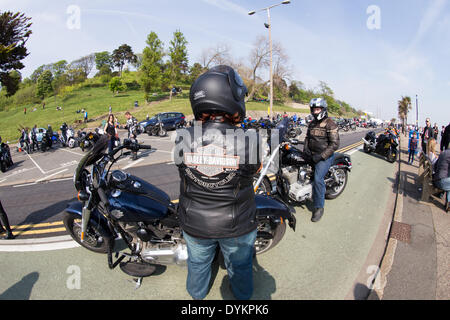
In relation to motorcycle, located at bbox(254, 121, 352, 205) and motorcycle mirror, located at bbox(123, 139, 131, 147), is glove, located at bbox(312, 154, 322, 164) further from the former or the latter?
motorcycle mirror, located at bbox(123, 139, 131, 147)

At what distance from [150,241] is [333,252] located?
2366mm

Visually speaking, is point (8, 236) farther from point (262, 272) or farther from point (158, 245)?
point (262, 272)

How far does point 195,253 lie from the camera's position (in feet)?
5.70

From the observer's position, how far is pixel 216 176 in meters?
1.47

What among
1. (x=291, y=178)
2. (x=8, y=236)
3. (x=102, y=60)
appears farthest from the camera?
(x=102, y=60)

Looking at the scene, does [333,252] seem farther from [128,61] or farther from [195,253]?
[128,61]

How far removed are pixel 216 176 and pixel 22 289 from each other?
2.65m

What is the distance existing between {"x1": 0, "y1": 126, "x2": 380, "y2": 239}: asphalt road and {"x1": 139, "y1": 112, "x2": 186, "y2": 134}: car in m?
8.80

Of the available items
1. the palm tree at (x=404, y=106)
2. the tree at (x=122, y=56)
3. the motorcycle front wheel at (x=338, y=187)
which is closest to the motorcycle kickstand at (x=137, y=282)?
the motorcycle front wheel at (x=338, y=187)

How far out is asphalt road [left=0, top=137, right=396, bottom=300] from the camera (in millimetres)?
2209

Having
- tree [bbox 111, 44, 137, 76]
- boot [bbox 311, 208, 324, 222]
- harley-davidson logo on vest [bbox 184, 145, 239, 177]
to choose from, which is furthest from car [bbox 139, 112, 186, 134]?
tree [bbox 111, 44, 137, 76]

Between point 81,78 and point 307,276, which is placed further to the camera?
point 81,78

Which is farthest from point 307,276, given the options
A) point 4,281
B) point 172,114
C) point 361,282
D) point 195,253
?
point 172,114

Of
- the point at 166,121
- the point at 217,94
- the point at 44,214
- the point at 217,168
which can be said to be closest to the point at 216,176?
the point at 217,168
